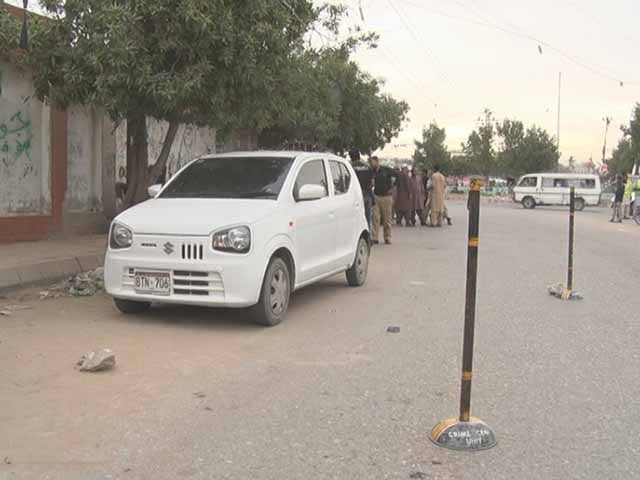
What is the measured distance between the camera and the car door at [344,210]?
881 cm

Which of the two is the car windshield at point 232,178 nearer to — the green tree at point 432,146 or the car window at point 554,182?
the car window at point 554,182

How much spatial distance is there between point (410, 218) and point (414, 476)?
18473 millimetres

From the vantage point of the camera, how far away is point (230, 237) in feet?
21.7

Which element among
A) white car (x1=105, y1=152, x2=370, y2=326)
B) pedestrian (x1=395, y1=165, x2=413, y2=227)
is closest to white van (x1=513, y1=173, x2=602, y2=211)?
pedestrian (x1=395, y1=165, x2=413, y2=227)

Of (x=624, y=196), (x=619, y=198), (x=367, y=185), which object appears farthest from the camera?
(x=624, y=196)

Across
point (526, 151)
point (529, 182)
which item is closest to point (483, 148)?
point (526, 151)

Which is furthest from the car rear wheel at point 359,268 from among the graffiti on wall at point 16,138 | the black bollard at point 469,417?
the graffiti on wall at point 16,138

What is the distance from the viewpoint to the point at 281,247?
716cm

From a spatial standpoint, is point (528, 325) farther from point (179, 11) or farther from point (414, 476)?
point (179, 11)

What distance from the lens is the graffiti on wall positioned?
1148 centimetres

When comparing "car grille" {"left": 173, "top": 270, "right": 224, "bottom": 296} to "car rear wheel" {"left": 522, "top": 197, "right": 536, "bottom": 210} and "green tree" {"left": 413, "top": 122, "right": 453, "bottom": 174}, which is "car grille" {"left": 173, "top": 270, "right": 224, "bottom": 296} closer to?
"car rear wheel" {"left": 522, "top": 197, "right": 536, "bottom": 210}

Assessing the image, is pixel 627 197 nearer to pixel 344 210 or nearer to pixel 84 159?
pixel 84 159

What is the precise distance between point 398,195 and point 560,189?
2123 cm

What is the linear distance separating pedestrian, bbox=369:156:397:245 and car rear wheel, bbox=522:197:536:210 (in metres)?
26.4
